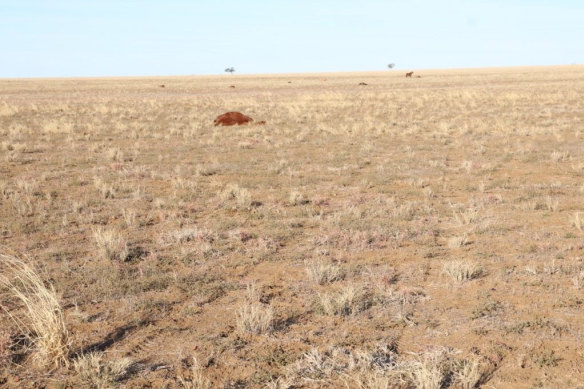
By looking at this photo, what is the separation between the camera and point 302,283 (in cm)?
563

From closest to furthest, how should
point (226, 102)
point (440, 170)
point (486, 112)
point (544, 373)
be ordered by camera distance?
point (544, 373)
point (440, 170)
point (486, 112)
point (226, 102)

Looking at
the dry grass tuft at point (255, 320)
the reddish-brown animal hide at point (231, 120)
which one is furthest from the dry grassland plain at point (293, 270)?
the reddish-brown animal hide at point (231, 120)

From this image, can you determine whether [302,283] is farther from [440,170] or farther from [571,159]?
[571,159]

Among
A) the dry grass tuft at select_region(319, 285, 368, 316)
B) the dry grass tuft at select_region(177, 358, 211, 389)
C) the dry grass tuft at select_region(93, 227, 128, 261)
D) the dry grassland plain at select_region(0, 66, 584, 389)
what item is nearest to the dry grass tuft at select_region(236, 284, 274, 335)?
the dry grassland plain at select_region(0, 66, 584, 389)

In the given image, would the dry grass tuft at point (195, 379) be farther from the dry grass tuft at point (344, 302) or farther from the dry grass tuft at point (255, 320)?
the dry grass tuft at point (344, 302)

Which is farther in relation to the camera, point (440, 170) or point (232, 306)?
point (440, 170)

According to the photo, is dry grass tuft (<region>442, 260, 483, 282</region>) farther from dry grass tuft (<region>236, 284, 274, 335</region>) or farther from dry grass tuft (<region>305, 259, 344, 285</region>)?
dry grass tuft (<region>236, 284, 274, 335</region>)

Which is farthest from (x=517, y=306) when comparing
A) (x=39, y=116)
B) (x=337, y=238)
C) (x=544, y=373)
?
(x=39, y=116)

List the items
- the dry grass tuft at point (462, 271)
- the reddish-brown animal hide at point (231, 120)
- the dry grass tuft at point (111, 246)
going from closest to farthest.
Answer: the dry grass tuft at point (462, 271)
the dry grass tuft at point (111, 246)
the reddish-brown animal hide at point (231, 120)

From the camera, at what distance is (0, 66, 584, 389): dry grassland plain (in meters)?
3.93

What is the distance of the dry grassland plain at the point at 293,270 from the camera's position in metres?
3.93

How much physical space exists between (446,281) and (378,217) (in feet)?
8.69

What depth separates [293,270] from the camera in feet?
19.9

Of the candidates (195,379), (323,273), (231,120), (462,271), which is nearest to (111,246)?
(323,273)
